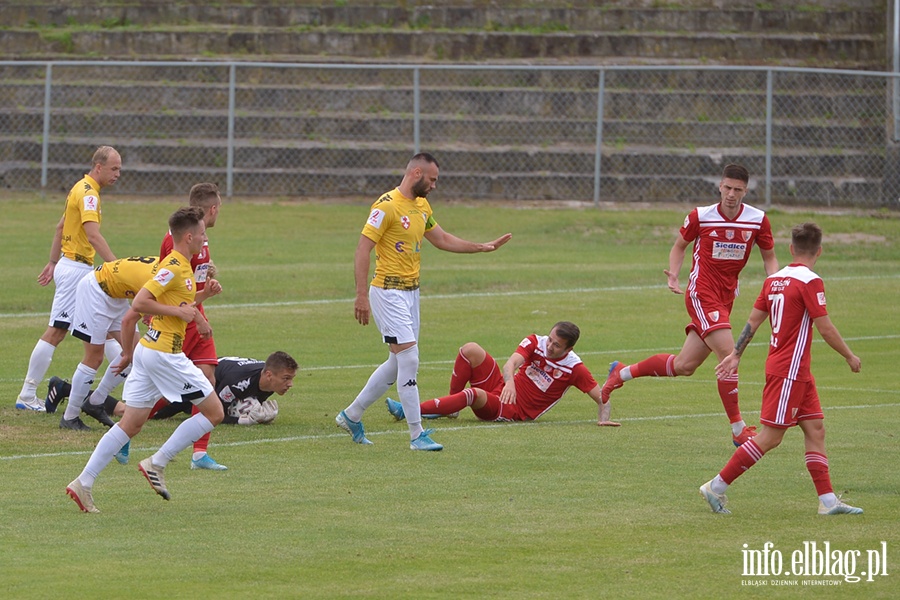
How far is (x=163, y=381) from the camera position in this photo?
9.09 metres

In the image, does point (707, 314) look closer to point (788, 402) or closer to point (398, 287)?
Answer: point (398, 287)

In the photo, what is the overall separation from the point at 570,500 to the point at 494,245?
10.7 ft

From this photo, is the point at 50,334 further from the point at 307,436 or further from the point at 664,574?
the point at 664,574

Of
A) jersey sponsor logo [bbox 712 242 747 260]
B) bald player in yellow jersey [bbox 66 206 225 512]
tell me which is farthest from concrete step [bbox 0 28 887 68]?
bald player in yellow jersey [bbox 66 206 225 512]

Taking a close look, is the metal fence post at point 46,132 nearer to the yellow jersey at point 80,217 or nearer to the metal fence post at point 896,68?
the yellow jersey at point 80,217

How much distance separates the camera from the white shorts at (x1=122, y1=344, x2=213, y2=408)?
9.07m

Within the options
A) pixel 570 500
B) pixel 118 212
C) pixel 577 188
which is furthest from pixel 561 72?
pixel 570 500

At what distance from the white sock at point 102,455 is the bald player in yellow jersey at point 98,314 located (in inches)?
107

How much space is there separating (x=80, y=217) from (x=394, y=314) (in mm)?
3563

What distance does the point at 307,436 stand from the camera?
11.8 metres

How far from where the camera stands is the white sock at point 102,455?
8.77 m

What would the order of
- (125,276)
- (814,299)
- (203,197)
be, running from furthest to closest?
(125,276), (203,197), (814,299)

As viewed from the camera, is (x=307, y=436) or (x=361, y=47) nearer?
(x=307, y=436)

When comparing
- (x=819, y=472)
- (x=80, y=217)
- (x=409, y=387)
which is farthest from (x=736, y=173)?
(x=80, y=217)
